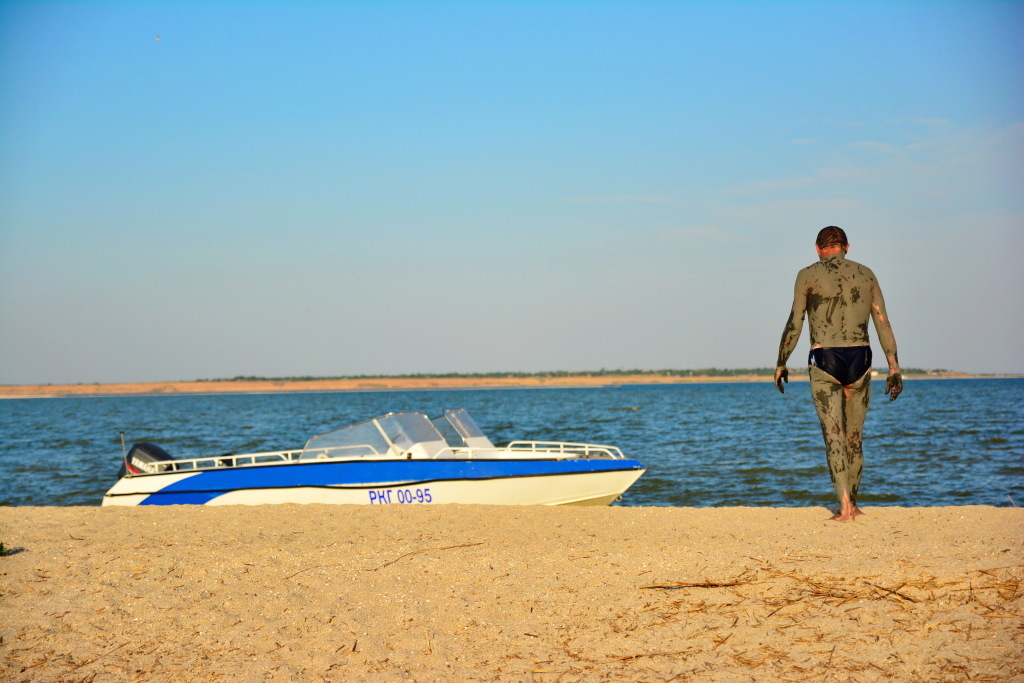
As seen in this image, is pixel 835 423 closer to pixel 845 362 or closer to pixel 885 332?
pixel 845 362

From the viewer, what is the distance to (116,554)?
6.36m

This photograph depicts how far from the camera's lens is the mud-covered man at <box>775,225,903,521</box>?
6.42 metres

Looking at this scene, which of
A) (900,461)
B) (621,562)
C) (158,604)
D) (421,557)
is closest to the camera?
(158,604)

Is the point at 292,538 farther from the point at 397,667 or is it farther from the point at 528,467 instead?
the point at 528,467

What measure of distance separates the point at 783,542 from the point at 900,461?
15.8 metres

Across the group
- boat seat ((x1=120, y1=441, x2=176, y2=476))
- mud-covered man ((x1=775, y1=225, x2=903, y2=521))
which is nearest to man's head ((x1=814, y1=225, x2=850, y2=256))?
mud-covered man ((x1=775, y1=225, x2=903, y2=521))

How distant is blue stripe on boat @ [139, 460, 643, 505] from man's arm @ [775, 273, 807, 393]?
521 centimetres

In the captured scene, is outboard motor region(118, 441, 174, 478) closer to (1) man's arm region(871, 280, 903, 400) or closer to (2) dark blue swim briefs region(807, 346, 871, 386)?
(2) dark blue swim briefs region(807, 346, 871, 386)

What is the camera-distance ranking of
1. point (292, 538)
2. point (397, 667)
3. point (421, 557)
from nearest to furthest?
point (397, 667) < point (421, 557) < point (292, 538)

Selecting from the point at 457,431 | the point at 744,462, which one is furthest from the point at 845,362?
the point at 744,462

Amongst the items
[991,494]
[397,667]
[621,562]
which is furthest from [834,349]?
[991,494]

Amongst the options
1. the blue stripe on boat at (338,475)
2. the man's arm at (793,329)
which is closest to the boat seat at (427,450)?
the blue stripe on boat at (338,475)

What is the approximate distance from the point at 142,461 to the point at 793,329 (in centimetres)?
990

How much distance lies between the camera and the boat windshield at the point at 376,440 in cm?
1181
